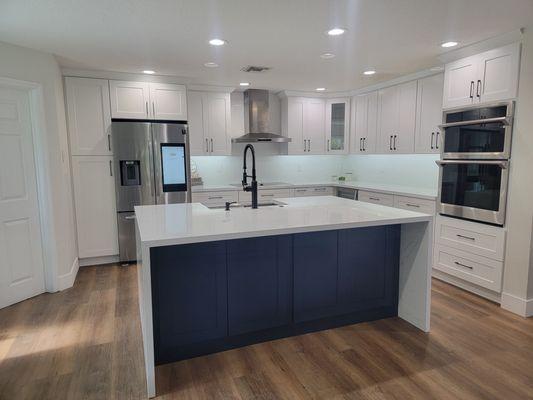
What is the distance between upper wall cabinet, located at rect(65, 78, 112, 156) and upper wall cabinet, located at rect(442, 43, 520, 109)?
388 centimetres

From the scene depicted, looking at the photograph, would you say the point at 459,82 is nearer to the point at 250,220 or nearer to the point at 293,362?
the point at 250,220

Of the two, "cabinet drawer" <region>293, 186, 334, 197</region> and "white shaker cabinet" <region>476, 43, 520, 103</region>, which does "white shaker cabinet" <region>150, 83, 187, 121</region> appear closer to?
"cabinet drawer" <region>293, 186, 334, 197</region>

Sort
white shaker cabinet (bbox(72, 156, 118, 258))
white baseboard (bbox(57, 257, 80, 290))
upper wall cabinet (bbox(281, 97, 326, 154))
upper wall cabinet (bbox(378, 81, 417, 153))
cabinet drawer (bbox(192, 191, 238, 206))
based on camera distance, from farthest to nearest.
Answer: upper wall cabinet (bbox(281, 97, 326, 154)) → cabinet drawer (bbox(192, 191, 238, 206)) → upper wall cabinet (bbox(378, 81, 417, 153)) → white shaker cabinet (bbox(72, 156, 118, 258)) → white baseboard (bbox(57, 257, 80, 290))

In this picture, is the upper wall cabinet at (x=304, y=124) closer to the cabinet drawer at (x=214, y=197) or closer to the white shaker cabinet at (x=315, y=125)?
the white shaker cabinet at (x=315, y=125)

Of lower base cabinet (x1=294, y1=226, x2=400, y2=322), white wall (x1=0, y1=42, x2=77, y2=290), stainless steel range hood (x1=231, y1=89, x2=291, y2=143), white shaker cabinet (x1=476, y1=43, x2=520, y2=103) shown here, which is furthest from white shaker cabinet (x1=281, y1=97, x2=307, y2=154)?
white wall (x1=0, y1=42, x2=77, y2=290)

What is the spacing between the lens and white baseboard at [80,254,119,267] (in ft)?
14.3

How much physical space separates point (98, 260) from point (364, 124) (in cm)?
424

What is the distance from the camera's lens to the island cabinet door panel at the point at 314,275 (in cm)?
259

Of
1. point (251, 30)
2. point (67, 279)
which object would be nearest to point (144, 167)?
point (67, 279)

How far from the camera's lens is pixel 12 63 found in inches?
122

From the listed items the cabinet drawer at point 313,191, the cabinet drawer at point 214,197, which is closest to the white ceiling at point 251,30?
the cabinet drawer at point 214,197

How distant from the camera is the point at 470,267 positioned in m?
3.41

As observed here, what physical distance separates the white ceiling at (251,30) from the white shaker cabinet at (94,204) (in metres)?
1.14

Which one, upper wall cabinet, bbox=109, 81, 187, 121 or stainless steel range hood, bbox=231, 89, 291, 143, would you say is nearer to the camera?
upper wall cabinet, bbox=109, 81, 187, 121
